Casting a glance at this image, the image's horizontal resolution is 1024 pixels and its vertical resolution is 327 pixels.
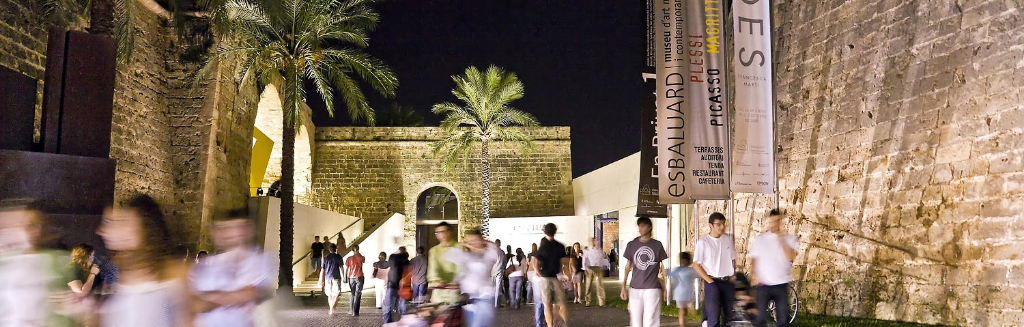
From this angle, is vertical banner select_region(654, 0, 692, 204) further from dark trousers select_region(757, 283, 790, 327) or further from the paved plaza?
dark trousers select_region(757, 283, 790, 327)

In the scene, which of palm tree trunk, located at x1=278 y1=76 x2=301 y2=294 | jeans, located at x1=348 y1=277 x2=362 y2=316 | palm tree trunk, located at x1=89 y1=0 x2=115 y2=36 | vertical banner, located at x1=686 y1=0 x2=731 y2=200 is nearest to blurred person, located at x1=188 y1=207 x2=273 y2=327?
vertical banner, located at x1=686 y1=0 x2=731 y2=200

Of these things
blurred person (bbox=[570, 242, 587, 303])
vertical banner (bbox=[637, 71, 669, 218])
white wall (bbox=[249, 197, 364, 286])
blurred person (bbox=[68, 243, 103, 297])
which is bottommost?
blurred person (bbox=[570, 242, 587, 303])

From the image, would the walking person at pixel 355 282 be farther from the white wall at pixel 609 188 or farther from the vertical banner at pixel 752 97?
the white wall at pixel 609 188

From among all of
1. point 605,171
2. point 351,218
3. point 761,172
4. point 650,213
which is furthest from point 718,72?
point 351,218

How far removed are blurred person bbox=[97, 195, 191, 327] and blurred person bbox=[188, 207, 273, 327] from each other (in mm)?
189

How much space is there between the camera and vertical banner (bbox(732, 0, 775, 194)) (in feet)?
37.6

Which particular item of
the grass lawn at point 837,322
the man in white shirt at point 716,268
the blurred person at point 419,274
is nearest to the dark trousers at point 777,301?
the man in white shirt at point 716,268

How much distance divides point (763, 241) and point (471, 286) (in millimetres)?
2787

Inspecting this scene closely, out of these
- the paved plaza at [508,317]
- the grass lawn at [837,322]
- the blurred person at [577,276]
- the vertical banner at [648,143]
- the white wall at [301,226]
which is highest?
the vertical banner at [648,143]

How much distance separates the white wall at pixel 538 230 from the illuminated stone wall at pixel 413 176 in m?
8.00

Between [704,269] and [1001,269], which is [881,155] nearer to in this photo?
[1001,269]

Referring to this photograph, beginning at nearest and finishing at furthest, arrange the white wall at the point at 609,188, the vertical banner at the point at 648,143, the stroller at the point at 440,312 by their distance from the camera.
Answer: the stroller at the point at 440,312, the vertical banner at the point at 648,143, the white wall at the point at 609,188

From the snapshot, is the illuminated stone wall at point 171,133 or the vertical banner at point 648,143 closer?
the vertical banner at point 648,143

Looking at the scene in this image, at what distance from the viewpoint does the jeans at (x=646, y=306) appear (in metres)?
8.18
